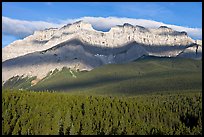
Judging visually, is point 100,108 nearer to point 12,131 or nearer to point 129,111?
point 129,111

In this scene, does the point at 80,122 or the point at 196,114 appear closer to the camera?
the point at 80,122

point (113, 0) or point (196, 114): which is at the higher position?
point (113, 0)

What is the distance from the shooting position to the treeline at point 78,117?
3703 inches

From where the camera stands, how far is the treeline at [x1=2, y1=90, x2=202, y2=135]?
9406 cm

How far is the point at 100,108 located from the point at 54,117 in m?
16.9

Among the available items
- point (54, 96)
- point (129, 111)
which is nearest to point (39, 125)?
point (54, 96)

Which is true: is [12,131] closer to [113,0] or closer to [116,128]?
[116,128]

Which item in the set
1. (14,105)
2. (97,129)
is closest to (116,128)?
(97,129)

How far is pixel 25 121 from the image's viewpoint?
9456cm

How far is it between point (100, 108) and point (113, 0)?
328ft

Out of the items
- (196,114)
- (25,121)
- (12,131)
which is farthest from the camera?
(196,114)

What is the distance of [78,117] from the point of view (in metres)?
105

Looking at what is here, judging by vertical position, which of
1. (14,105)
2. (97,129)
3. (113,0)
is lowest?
(97,129)

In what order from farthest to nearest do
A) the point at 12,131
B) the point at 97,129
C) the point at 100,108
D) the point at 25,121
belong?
the point at 100,108
the point at 97,129
the point at 25,121
the point at 12,131
